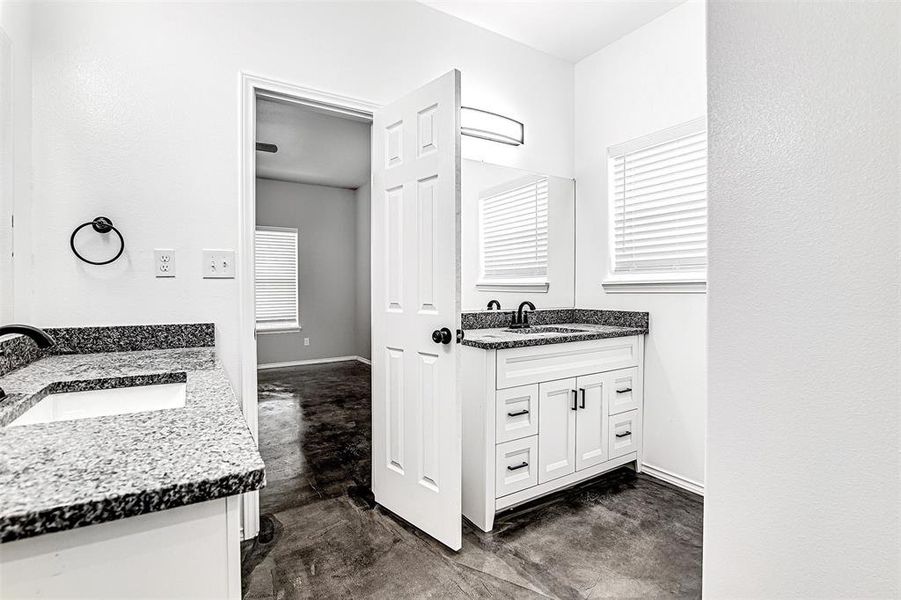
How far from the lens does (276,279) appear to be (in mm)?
6332

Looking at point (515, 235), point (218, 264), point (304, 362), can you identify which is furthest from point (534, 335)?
point (304, 362)

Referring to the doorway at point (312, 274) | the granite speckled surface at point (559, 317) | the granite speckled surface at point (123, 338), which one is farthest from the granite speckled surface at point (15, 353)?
the doorway at point (312, 274)

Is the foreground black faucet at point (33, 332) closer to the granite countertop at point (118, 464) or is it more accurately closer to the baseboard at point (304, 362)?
the granite countertop at point (118, 464)

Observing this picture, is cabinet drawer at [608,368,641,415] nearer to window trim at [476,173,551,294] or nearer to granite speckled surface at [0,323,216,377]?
window trim at [476,173,551,294]

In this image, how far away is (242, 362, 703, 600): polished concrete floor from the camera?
168 cm

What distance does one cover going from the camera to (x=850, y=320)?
890 millimetres

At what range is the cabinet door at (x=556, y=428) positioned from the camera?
2271mm

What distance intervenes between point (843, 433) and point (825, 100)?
0.68 meters

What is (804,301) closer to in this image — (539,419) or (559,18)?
(539,419)

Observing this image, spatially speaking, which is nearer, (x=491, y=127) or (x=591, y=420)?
(x=591, y=420)

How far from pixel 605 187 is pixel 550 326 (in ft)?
3.30

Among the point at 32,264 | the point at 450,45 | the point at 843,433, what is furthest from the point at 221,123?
the point at 843,433

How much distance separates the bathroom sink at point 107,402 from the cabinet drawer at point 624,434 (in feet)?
Answer: 7.31

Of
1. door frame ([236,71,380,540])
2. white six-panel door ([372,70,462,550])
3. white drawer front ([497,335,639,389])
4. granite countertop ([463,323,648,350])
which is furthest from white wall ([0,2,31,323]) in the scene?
white drawer front ([497,335,639,389])
